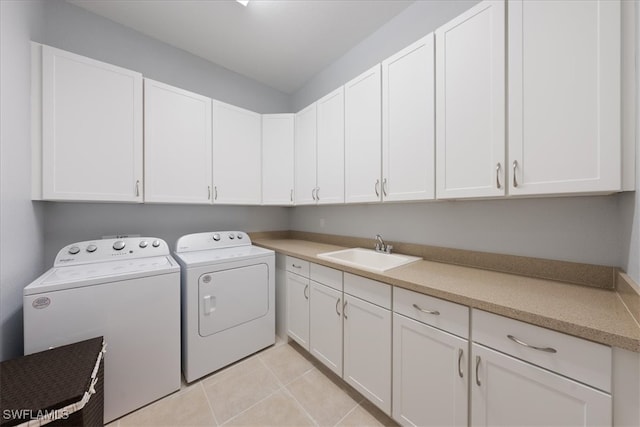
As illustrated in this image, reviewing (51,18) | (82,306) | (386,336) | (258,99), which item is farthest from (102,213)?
(386,336)

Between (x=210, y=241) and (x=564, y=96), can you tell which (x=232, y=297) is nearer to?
(x=210, y=241)

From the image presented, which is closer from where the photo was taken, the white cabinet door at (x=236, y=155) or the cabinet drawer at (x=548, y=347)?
the cabinet drawer at (x=548, y=347)

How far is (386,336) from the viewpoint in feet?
4.25

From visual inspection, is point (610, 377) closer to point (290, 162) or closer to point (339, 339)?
point (339, 339)

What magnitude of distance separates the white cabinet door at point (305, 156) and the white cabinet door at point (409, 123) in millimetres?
827

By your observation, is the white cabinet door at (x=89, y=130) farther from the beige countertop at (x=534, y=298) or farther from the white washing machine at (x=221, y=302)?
the beige countertop at (x=534, y=298)

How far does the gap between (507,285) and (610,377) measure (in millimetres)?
447

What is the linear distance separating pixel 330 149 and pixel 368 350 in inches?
64.2

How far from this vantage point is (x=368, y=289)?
1.39m

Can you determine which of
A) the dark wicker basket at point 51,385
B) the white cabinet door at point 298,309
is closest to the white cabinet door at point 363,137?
the white cabinet door at point 298,309

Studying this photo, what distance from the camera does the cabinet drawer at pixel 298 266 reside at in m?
1.90

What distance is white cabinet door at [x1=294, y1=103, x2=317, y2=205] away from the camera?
2.29m

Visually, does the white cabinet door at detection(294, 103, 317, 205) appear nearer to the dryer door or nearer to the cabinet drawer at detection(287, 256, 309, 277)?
the cabinet drawer at detection(287, 256, 309, 277)

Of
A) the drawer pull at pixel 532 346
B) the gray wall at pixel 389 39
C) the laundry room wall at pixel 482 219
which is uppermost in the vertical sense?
the gray wall at pixel 389 39
